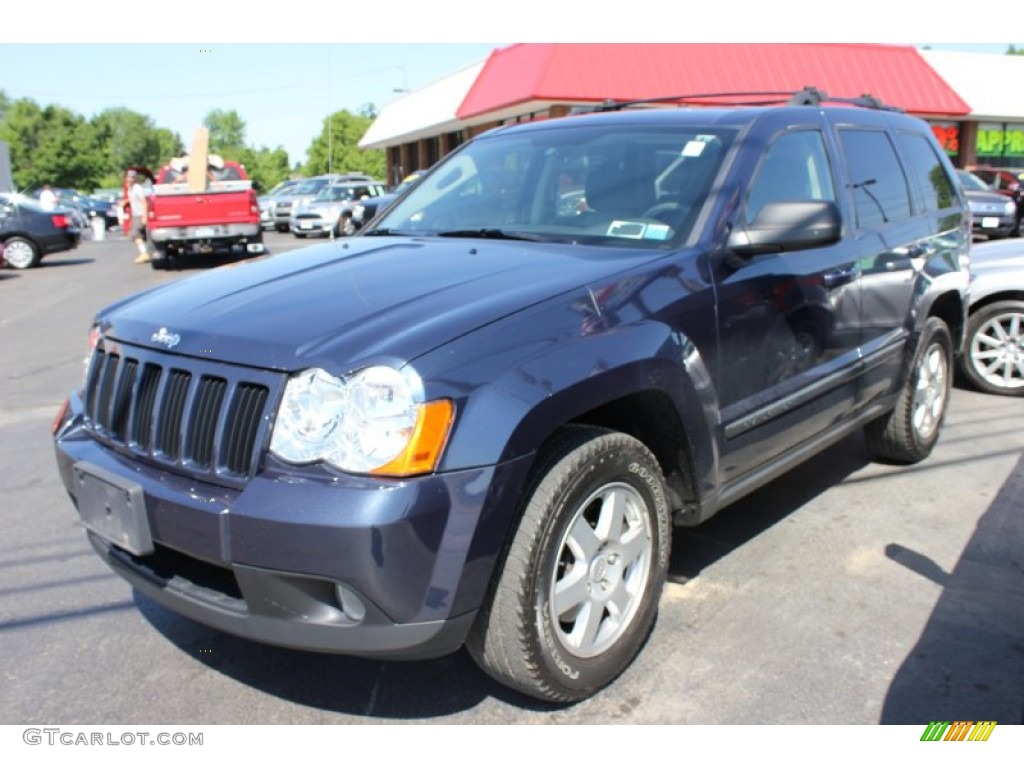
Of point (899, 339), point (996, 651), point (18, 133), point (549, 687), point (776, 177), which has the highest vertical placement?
point (18, 133)

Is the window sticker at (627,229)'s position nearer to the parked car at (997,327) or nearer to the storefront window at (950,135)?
the parked car at (997,327)

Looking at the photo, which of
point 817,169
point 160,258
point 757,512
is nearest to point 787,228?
point 817,169

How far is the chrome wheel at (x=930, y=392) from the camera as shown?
16.8ft

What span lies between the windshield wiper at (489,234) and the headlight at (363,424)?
1.35 metres

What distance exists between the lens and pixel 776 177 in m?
3.79

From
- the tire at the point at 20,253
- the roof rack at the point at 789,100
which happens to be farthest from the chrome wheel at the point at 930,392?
the tire at the point at 20,253

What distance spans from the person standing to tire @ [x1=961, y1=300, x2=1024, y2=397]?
16.5 m

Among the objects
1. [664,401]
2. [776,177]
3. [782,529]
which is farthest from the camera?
[782,529]

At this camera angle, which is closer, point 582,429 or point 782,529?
point 582,429

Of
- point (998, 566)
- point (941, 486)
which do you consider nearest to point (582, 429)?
point (998, 566)

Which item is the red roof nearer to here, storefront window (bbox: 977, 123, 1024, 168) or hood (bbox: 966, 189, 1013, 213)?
storefront window (bbox: 977, 123, 1024, 168)
